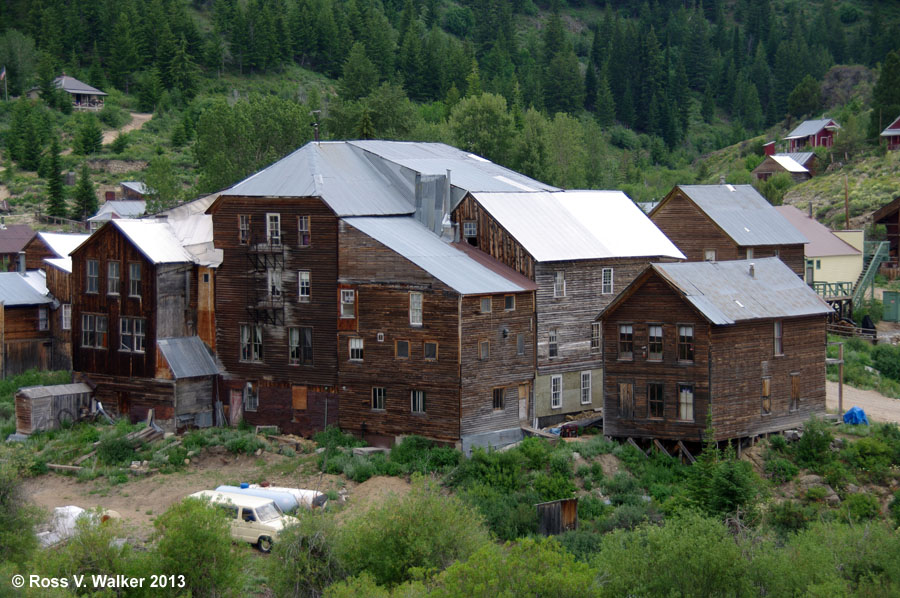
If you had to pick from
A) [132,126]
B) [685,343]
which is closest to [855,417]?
[685,343]

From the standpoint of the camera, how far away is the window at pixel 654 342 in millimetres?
45812

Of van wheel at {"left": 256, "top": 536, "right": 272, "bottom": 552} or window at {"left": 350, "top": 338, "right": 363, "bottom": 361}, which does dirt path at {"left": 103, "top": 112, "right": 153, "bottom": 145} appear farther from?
van wheel at {"left": 256, "top": 536, "right": 272, "bottom": 552}

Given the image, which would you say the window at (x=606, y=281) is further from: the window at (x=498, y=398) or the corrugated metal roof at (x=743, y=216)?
the corrugated metal roof at (x=743, y=216)

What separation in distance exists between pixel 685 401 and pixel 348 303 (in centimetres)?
1356

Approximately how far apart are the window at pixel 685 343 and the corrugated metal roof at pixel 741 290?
1.09m

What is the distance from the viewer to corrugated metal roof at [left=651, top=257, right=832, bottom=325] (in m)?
45.4

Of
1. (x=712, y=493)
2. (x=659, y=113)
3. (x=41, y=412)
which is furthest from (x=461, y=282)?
(x=659, y=113)

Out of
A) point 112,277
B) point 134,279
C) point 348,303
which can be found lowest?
point 348,303

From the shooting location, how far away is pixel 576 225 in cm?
5388

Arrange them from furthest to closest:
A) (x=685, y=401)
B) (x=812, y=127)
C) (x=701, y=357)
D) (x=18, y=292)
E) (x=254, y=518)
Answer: (x=812, y=127) < (x=18, y=292) < (x=685, y=401) < (x=701, y=357) < (x=254, y=518)

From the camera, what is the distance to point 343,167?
5316 centimetres

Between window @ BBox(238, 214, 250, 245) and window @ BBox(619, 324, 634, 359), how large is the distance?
15.8 metres

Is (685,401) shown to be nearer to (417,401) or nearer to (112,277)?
(417,401)

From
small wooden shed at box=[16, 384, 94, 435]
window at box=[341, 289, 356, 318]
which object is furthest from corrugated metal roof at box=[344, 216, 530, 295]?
small wooden shed at box=[16, 384, 94, 435]
